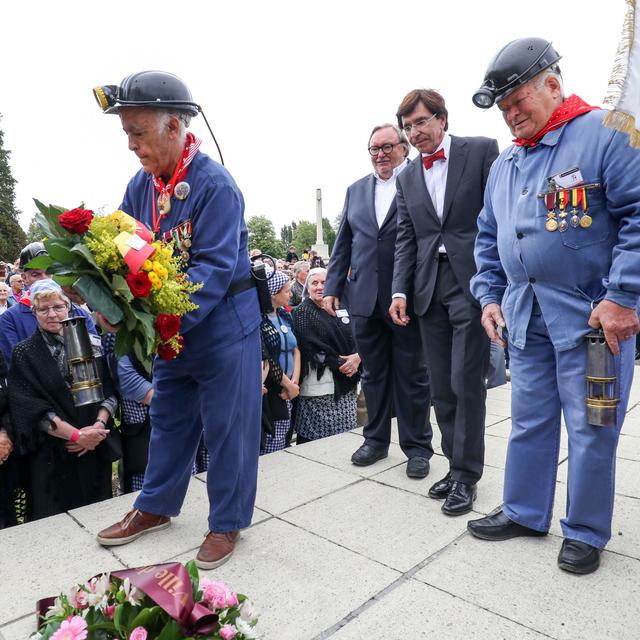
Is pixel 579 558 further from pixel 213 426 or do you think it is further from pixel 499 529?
pixel 213 426

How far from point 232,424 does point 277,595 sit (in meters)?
0.74

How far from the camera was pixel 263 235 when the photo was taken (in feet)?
241

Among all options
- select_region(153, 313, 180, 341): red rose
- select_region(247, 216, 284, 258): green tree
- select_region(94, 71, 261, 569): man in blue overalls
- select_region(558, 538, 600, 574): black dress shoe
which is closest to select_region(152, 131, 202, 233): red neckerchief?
select_region(94, 71, 261, 569): man in blue overalls

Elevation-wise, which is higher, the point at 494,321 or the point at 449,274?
the point at 449,274

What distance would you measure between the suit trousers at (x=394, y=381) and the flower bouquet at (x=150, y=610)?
205cm

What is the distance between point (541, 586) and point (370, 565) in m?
0.71

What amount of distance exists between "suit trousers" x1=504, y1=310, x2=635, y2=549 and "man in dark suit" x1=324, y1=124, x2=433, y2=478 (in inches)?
38.8

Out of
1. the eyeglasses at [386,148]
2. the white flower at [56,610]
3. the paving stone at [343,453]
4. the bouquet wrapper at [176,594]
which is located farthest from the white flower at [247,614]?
the eyeglasses at [386,148]

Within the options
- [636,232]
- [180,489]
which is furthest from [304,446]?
[636,232]

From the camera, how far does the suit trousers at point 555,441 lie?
7.64 feet

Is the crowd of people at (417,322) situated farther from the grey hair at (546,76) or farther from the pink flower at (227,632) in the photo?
the pink flower at (227,632)

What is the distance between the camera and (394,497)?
10.6ft

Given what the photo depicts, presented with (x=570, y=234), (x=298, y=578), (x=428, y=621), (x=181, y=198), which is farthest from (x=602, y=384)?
(x=181, y=198)

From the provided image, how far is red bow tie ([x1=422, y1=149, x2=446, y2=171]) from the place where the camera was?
320 centimetres
